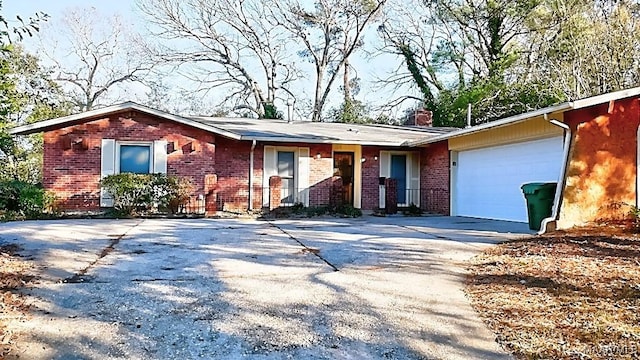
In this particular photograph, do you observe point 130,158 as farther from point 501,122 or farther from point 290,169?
point 501,122

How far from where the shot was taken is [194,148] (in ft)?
45.6

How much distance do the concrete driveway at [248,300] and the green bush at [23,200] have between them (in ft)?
15.6

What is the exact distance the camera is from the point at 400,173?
16797 mm

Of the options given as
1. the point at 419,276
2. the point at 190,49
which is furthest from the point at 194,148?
the point at 190,49

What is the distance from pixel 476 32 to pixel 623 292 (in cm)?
2522

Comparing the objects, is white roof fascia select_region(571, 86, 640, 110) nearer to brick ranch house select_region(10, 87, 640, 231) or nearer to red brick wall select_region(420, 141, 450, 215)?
brick ranch house select_region(10, 87, 640, 231)

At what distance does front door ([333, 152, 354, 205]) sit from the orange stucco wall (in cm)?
778

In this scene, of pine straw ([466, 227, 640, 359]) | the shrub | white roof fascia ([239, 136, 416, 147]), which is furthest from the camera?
the shrub

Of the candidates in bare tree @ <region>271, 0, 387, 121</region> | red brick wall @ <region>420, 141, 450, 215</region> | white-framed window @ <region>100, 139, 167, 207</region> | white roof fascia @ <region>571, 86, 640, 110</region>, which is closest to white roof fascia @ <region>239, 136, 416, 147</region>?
red brick wall @ <region>420, 141, 450, 215</region>

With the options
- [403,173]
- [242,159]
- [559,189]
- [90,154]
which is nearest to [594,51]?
[403,173]

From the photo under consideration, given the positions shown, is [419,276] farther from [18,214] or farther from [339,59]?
[339,59]

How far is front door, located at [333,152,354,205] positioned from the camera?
16.3 meters

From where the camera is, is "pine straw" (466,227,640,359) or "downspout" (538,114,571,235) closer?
"pine straw" (466,227,640,359)

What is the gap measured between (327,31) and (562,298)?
27.6 meters
